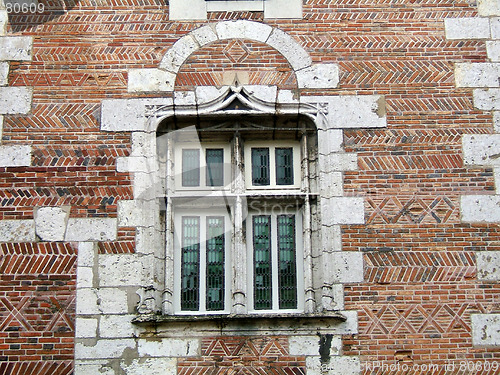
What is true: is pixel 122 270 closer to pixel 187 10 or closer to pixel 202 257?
pixel 202 257

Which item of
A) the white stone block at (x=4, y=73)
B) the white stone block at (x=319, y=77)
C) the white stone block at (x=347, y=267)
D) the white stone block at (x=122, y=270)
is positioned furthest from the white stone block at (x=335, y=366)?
the white stone block at (x=4, y=73)

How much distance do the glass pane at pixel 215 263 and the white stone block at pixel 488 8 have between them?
12.9ft

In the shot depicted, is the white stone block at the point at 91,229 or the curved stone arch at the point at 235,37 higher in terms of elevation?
the curved stone arch at the point at 235,37

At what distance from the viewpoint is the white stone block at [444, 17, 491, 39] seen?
337 inches

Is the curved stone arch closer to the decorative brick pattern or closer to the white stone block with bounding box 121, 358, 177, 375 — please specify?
the decorative brick pattern

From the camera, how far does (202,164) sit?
27.6 feet

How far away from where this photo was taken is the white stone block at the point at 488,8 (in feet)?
28.5

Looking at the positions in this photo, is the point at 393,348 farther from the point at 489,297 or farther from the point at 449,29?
the point at 449,29

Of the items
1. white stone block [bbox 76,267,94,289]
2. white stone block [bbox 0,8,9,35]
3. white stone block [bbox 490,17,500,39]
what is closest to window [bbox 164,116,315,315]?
white stone block [bbox 76,267,94,289]

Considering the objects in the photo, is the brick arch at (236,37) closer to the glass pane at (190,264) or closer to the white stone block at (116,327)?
the glass pane at (190,264)

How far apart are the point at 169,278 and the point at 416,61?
148 inches

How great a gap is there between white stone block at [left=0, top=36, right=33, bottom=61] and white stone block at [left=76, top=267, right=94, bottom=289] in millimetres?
2620

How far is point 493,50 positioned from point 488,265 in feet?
8.44

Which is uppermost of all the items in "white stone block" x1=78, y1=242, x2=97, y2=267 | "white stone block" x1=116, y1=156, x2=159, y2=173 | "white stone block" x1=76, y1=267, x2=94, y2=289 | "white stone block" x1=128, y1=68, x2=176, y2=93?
"white stone block" x1=128, y1=68, x2=176, y2=93
